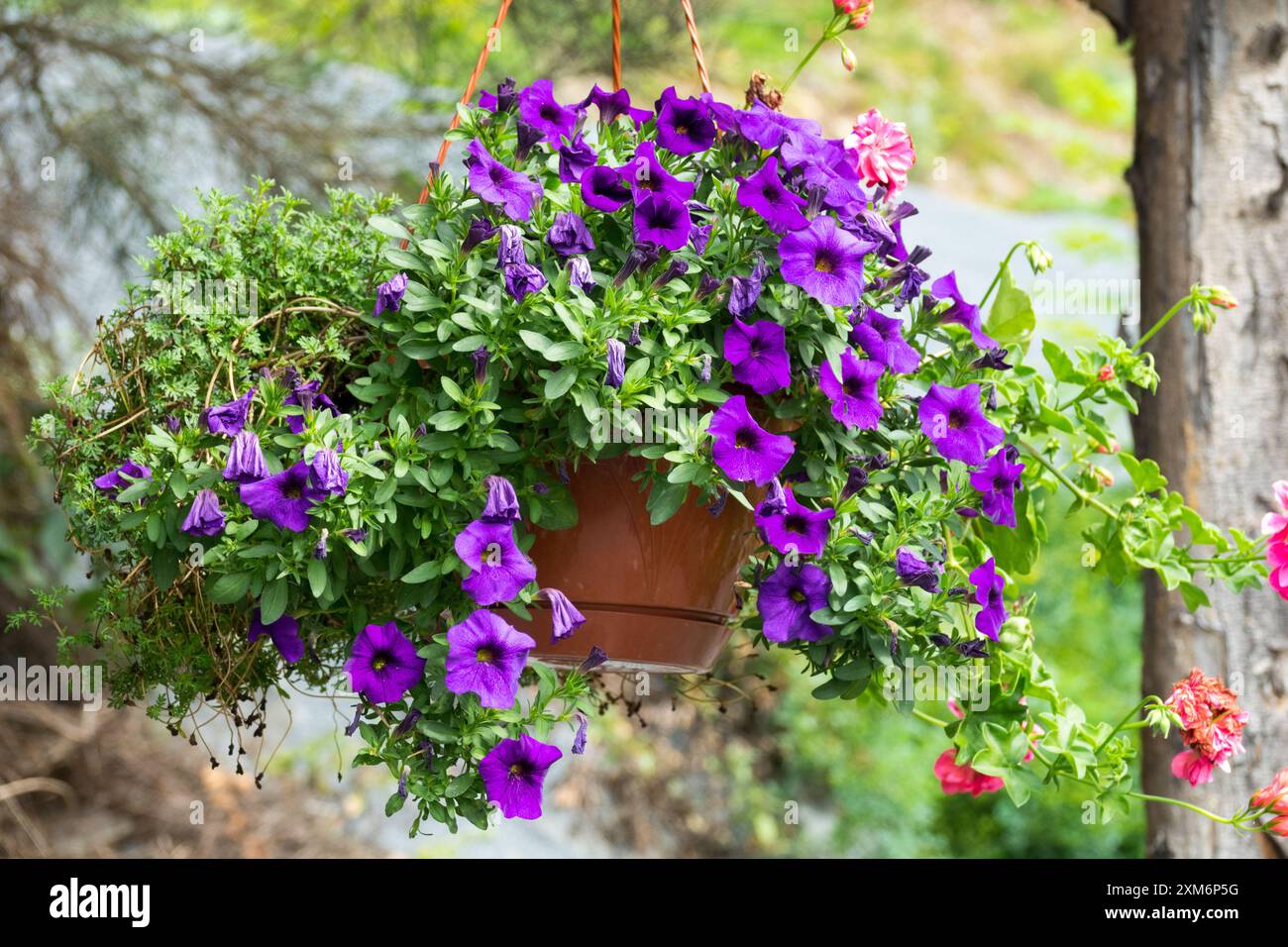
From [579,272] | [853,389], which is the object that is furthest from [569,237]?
[853,389]

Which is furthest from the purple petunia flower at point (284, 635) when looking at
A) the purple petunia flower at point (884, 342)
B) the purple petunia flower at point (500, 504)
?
the purple petunia flower at point (884, 342)

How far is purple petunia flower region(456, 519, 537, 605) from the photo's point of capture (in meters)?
0.97

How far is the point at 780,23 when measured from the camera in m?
5.36

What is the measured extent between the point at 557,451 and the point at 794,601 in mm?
257

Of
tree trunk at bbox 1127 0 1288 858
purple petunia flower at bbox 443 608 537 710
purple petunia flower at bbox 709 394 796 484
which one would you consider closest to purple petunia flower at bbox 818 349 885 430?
purple petunia flower at bbox 709 394 796 484

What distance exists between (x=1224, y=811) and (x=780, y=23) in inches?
171

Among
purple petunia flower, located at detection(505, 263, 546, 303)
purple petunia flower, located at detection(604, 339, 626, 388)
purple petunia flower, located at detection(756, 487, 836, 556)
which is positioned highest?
purple petunia flower, located at detection(505, 263, 546, 303)

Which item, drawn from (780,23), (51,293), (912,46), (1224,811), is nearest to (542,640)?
(1224,811)

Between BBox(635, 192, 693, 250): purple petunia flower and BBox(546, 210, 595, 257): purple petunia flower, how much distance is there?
5 cm

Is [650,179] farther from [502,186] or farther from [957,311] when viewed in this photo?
[957,311]

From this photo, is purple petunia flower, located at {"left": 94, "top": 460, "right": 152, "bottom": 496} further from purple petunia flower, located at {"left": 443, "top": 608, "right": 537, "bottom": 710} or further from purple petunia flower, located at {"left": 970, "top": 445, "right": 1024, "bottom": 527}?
purple petunia flower, located at {"left": 970, "top": 445, "right": 1024, "bottom": 527}

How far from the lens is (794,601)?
43.8 inches
